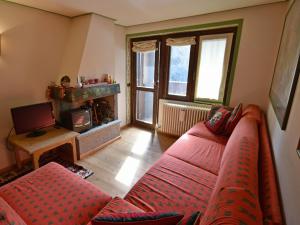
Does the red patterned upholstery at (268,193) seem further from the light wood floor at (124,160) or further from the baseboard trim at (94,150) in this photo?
the baseboard trim at (94,150)

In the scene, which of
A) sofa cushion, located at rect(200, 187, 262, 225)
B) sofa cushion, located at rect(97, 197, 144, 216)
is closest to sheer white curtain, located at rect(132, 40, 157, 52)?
sofa cushion, located at rect(97, 197, 144, 216)

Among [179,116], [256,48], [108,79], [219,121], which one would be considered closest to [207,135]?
[219,121]

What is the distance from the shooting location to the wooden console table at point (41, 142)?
202cm

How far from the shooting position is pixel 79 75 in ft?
8.43

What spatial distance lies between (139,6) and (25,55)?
5.78 feet

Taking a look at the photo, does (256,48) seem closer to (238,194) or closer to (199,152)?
(199,152)

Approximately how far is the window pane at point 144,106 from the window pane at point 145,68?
223mm

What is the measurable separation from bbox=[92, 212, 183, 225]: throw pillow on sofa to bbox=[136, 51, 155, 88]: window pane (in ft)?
9.72

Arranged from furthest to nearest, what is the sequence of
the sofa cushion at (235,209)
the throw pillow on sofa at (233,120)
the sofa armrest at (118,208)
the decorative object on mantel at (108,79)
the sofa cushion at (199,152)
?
the decorative object on mantel at (108,79)
the throw pillow on sofa at (233,120)
the sofa cushion at (199,152)
the sofa armrest at (118,208)
the sofa cushion at (235,209)

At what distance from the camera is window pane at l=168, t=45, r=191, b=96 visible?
3.06 meters

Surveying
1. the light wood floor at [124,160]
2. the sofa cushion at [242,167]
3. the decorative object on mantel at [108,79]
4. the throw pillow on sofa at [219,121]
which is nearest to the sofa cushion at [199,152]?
the throw pillow on sofa at [219,121]

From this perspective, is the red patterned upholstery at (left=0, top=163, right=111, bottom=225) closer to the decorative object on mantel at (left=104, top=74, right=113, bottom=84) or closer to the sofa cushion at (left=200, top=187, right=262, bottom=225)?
the sofa cushion at (left=200, top=187, right=262, bottom=225)

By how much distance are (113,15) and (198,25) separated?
1.43 m

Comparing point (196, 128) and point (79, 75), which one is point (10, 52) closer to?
point (79, 75)
